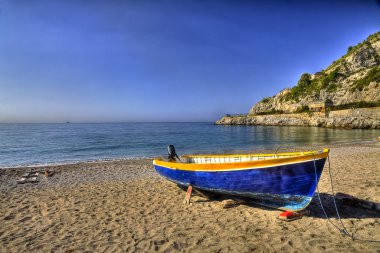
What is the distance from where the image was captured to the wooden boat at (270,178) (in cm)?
610

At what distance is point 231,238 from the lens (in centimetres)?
562

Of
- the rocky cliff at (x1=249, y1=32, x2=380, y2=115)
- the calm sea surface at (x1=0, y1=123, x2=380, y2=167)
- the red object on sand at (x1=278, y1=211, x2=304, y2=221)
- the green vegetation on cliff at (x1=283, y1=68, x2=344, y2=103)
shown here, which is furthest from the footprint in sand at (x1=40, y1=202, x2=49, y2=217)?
the green vegetation on cliff at (x1=283, y1=68, x2=344, y2=103)

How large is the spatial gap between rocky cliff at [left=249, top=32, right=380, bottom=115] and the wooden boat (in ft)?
209

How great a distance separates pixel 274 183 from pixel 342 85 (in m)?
81.4

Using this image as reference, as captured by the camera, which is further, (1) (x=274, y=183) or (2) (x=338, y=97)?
(2) (x=338, y=97)

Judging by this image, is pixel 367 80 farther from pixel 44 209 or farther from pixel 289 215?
pixel 44 209

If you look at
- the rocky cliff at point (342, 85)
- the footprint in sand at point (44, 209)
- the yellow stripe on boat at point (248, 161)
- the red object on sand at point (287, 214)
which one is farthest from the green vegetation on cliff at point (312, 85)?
the footprint in sand at point (44, 209)

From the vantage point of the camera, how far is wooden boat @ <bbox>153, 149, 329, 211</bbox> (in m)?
6.10

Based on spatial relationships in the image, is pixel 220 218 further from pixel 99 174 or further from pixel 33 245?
pixel 99 174

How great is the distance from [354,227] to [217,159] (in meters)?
5.22

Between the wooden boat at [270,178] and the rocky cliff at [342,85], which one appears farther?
the rocky cliff at [342,85]

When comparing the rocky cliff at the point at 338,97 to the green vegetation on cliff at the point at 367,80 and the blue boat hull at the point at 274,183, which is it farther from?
the blue boat hull at the point at 274,183

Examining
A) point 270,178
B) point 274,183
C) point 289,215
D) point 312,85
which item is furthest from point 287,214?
point 312,85

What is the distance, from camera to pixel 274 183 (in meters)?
6.58
